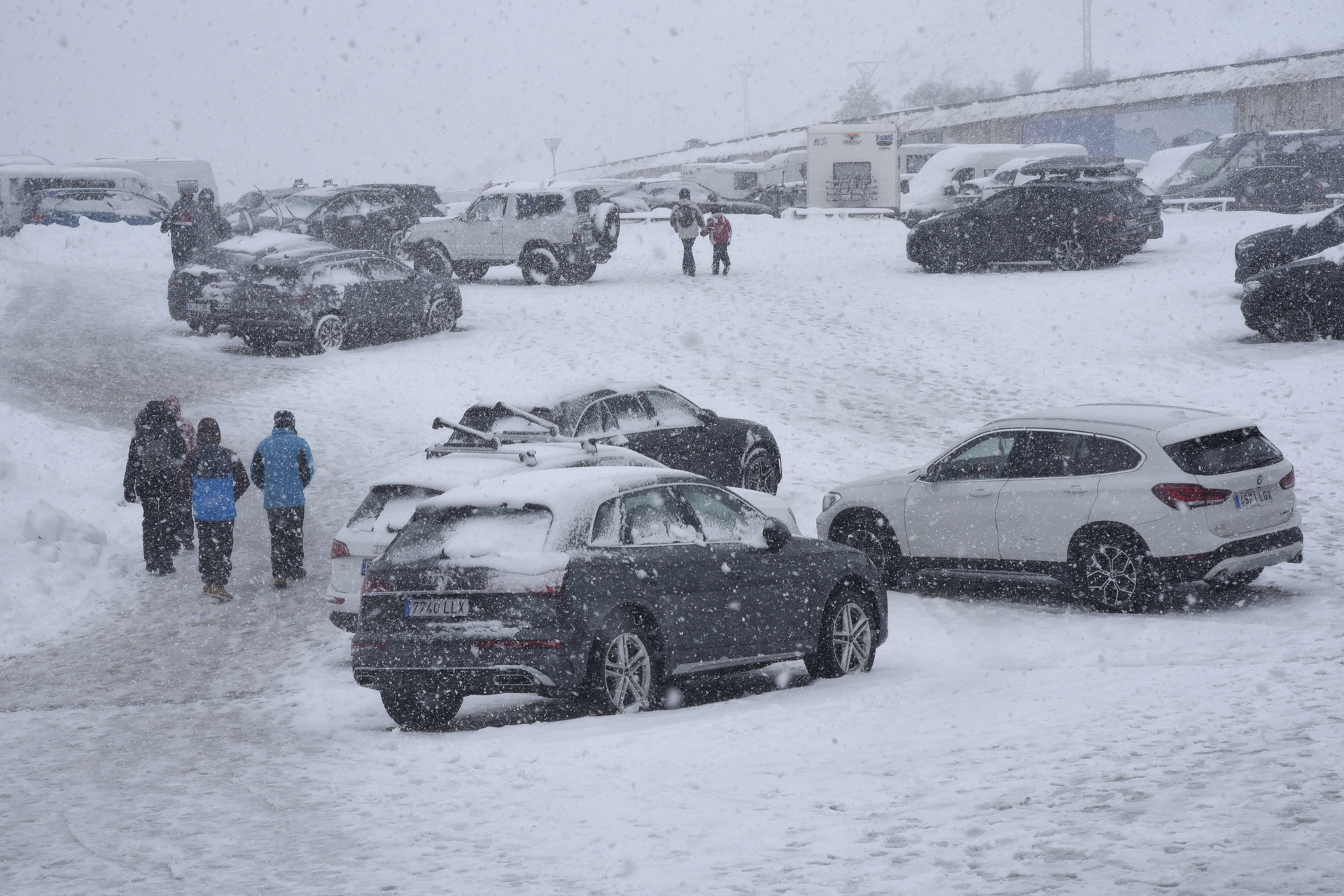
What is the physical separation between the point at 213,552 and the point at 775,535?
6.00 metres

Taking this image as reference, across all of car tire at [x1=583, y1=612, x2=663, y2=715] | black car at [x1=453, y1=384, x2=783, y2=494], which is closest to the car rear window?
car tire at [x1=583, y1=612, x2=663, y2=715]

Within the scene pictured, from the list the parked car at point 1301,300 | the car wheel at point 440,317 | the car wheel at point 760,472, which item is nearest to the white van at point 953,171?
the car wheel at point 440,317

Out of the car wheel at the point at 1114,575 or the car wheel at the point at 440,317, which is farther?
the car wheel at the point at 440,317

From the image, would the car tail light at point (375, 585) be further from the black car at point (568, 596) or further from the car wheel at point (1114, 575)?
the car wheel at point (1114, 575)

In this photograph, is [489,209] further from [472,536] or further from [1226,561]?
[472,536]

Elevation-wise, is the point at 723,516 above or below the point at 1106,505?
above

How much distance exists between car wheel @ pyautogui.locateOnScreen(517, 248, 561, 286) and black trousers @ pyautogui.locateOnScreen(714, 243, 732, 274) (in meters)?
3.20

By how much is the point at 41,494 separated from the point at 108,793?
9.13 metres

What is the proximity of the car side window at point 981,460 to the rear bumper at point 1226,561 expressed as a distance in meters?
1.65

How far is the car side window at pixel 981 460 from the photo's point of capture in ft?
41.7

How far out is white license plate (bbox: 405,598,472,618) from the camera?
8.58 meters

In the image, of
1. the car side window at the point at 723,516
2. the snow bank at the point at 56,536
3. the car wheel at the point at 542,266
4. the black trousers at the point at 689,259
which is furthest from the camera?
the black trousers at the point at 689,259

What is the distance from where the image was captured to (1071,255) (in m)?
28.5

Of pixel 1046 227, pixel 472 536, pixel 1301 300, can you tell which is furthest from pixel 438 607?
pixel 1046 227
